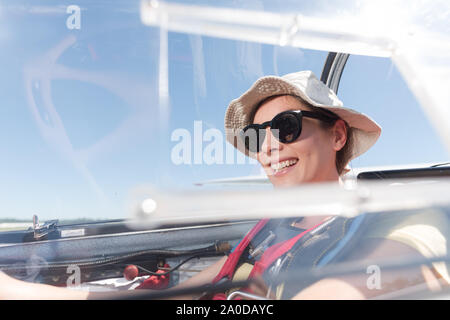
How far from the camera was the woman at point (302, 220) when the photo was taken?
0.73 meters

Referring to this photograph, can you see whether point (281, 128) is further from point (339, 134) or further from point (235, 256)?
point (235, 256)

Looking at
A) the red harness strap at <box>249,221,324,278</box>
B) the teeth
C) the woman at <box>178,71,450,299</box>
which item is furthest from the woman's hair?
the red harness strap at <box>249,221,324,278</box>

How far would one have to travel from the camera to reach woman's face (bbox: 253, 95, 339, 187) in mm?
1079

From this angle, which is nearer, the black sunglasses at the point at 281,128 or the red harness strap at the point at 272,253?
the red harness strap at the point at 272,253

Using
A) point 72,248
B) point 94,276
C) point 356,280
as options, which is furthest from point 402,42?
point 72,248

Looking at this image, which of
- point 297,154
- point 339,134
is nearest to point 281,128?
point 297,154

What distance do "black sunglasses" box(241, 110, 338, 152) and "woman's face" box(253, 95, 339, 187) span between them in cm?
2

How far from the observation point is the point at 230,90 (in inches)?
43.5

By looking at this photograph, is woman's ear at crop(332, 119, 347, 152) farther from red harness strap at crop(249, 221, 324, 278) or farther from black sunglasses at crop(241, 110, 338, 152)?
red harness strap at crop(249, 221, 324, 278)

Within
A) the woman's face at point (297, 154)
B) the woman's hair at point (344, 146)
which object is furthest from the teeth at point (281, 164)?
the woman's hair at point (344, 146)

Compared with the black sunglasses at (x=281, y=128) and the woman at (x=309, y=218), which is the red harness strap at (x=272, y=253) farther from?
the black sunglasses at (x=281, y=128)

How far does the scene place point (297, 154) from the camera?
1.08m

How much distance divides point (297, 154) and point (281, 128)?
0.12 meters
